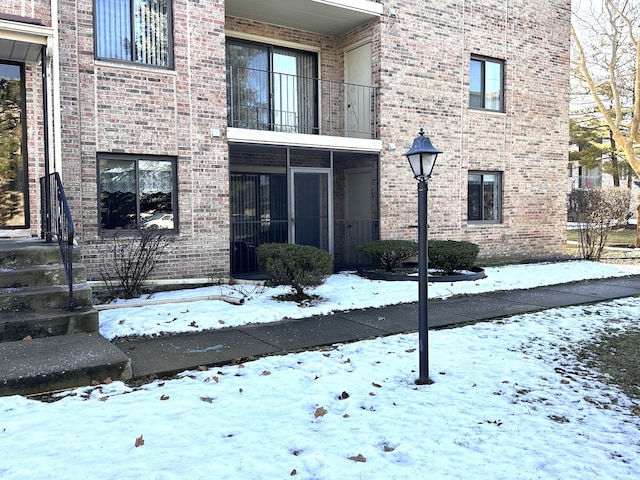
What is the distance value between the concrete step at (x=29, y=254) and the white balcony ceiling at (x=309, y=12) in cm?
657

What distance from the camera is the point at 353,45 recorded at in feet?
41.3

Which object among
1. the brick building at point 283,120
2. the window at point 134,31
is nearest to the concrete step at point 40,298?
the brick building at point 283,120

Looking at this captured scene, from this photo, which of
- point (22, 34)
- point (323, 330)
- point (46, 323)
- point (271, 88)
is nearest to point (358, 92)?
point (271, 88)

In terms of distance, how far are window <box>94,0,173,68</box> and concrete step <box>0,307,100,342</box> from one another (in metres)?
4.99

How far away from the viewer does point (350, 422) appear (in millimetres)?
3795

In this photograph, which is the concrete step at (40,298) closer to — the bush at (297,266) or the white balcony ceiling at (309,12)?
the bush at (297,266)

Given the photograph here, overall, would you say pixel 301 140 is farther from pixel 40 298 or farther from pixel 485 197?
pixel 40 298

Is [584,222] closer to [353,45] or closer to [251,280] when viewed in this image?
[353,45]

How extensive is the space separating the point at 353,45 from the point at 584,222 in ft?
26.3

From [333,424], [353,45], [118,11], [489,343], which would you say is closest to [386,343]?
[489,343]

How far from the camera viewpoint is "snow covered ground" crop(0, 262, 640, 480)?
10.2ft

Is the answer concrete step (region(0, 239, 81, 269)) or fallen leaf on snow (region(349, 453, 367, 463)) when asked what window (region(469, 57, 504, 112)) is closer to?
concrete step (region(0, 239, 81, 269))

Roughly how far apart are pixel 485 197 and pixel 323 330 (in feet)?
29.0

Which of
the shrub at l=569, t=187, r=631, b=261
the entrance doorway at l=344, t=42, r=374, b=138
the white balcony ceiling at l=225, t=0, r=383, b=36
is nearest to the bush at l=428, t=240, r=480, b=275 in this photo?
the entrance doorway at l=344, t=42, r=374, b=138
